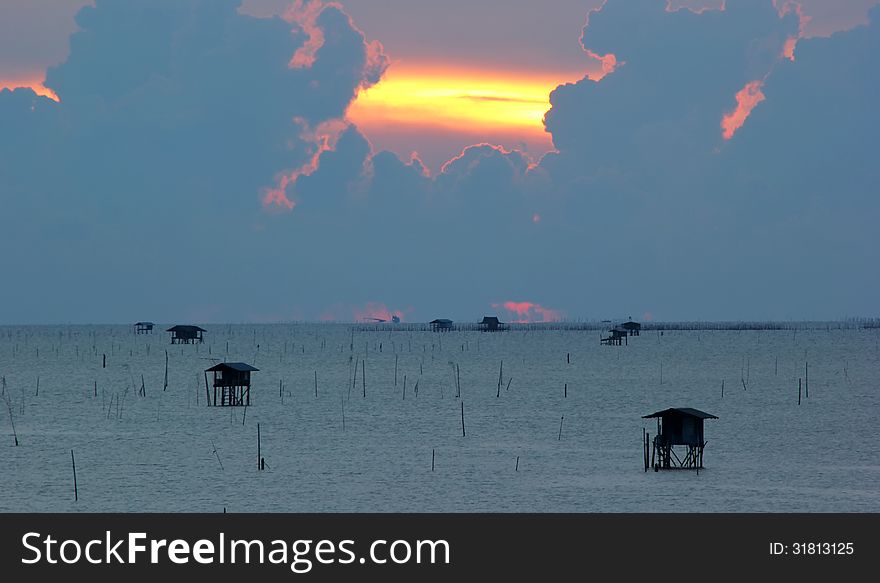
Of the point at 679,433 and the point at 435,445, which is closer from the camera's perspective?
the point at 679,433

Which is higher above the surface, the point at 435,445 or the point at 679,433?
the point at 679,433

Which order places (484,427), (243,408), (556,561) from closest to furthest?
1. (556,561)
2. (484,427)
3. (243,408)

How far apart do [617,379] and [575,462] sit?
215ft

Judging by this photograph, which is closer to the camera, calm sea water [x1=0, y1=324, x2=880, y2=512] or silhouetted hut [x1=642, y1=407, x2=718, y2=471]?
calm sea water [x1=0, y1=324, x2=880, y2=512]

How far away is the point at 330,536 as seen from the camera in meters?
36.1

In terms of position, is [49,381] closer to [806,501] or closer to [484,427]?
[484,427]

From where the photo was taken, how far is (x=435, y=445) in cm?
6072

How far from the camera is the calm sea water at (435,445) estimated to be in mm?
45000

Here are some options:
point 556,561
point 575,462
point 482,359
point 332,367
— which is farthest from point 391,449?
point 482,359

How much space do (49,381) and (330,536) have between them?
281ft

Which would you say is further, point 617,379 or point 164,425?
point 617,379

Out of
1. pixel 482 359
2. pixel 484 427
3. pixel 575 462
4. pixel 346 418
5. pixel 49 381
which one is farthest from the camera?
pixel 482 359

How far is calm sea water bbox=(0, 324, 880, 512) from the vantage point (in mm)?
45000

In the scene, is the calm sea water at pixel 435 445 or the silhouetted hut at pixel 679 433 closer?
the calm sea water at pixel 435 445
